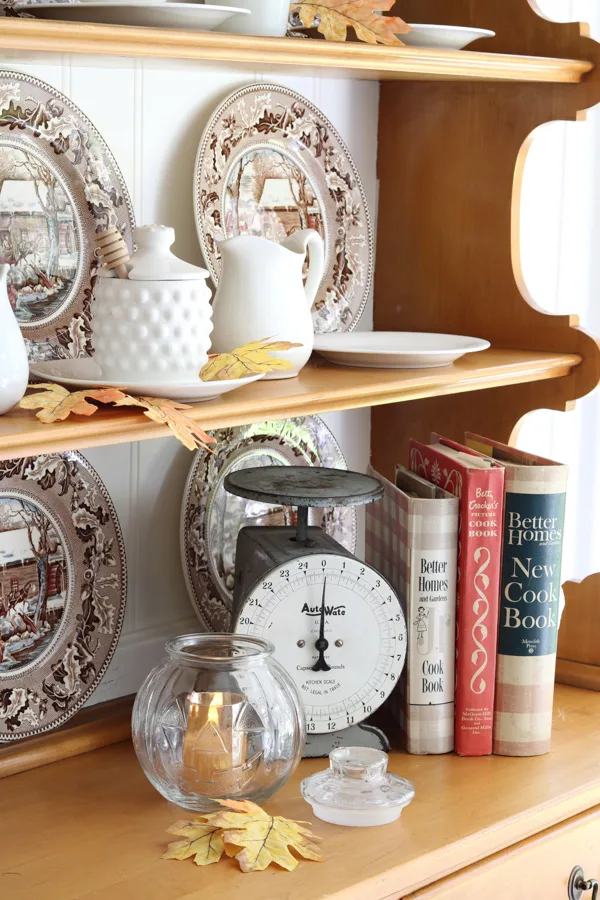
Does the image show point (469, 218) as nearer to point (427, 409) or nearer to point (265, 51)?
point (427, 409)

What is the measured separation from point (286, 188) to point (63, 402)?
641 mm

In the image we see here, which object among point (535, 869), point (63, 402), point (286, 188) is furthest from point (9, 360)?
point (535, 869)

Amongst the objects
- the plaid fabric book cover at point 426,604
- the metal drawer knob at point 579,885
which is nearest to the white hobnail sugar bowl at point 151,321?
the plaid fabric book cover at point 426,604

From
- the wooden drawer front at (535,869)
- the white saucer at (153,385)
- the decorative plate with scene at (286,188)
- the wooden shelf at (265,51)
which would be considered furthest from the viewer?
the decorative plate with scene at (286,188)

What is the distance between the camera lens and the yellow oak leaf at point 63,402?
1.02m

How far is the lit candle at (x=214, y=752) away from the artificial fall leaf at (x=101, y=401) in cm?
32

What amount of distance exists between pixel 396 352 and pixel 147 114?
1.32 feet

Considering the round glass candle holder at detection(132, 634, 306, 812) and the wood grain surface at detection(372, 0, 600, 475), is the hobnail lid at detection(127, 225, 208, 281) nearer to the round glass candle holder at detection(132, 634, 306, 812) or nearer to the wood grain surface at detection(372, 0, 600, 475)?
the round glass candle holder at detection(132, 634, 306, 812)

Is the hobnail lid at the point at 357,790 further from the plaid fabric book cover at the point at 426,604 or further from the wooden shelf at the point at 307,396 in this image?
the wooden shelf at the point at 307,396

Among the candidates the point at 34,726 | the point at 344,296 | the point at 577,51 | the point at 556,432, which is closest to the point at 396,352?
the point at 344,296

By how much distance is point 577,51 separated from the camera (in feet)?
4.81

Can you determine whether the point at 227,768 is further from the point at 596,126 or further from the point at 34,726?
the point at 596,126

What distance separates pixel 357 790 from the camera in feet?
4.17

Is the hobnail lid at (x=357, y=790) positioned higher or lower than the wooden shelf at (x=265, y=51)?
lower
